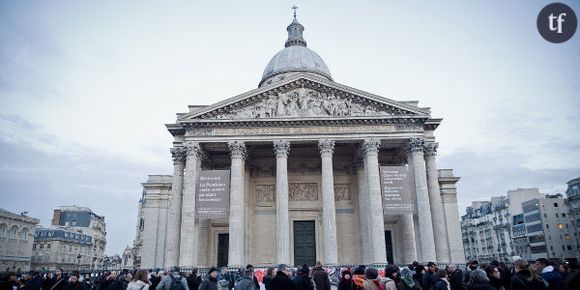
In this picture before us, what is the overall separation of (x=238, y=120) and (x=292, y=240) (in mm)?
9324

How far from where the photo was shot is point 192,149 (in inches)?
1013

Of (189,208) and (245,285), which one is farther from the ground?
(189,208)

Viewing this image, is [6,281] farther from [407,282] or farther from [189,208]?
[189,208]

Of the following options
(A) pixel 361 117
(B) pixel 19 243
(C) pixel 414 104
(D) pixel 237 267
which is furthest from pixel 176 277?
(B) pixel 19 243

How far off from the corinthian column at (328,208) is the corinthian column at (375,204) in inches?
87.6

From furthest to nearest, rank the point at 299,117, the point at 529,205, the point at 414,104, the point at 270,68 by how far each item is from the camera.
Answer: the point at 529,205
the point at 270,68
the point at 414,104
the point at 299,117

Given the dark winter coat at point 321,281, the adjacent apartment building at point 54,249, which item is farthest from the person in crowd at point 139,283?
the adjacent apartment building at point 54,249

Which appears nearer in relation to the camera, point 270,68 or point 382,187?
point 382,187

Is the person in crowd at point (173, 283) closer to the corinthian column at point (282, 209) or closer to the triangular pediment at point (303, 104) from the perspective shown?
the corinthian column at point (282, 209)

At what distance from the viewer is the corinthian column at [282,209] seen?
23.9 meters

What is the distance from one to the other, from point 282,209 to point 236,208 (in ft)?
9.15

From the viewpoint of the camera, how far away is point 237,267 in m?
23.2

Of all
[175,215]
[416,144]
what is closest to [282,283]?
[175,215]

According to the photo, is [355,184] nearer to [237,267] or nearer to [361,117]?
[361,117]
